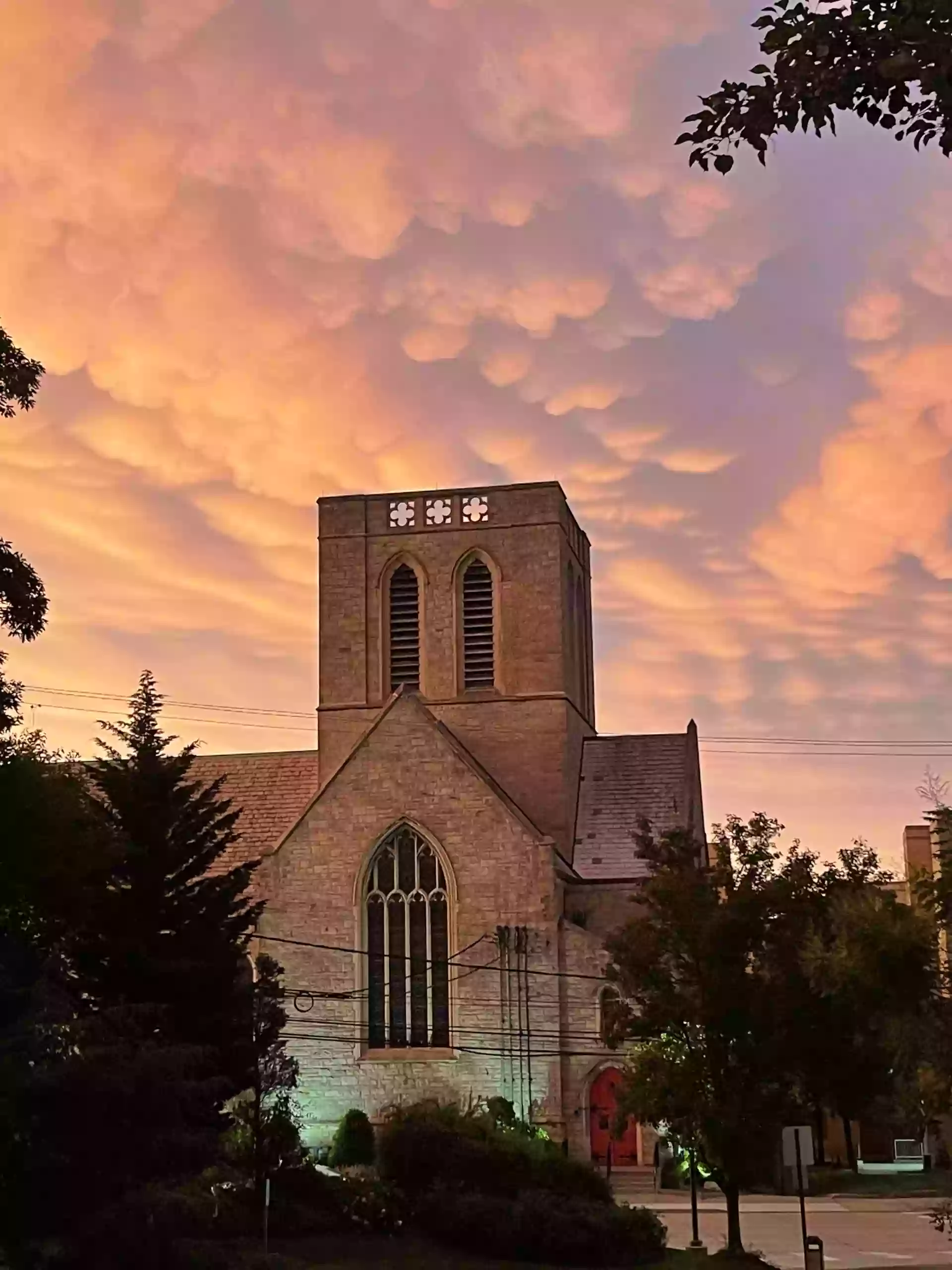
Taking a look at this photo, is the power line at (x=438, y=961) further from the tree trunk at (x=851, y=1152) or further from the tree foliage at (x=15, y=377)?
the tree foliage at (x=15, y=377)

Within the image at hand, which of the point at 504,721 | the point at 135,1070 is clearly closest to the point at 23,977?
the point at 135,1070

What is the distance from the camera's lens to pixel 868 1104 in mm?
24594

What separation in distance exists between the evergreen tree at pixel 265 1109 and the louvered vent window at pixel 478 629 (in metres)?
20.3

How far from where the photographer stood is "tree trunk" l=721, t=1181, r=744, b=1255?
24.6 metres

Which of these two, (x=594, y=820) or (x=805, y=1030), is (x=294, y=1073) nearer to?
(x=805, y=1030)

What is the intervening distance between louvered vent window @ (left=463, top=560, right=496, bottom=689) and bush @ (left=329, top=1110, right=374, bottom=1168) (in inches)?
521

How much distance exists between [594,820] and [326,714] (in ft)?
28.7

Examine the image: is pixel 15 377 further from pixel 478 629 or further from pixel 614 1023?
pixel 478 629

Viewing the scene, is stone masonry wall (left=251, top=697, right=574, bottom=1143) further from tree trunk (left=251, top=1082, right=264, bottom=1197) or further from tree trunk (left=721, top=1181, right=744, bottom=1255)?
tree trunk (left=721, top=1181, right=744, bottom=1255)

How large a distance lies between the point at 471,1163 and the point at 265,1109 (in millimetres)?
4102

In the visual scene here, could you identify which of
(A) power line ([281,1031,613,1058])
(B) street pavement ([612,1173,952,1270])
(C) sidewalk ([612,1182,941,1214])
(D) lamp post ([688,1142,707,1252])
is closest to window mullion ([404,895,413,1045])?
(A) power line ([281,1031,613,1058])

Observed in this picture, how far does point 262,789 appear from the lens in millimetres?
52281

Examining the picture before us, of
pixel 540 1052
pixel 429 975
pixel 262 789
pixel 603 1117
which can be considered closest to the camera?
pixel 540 1052

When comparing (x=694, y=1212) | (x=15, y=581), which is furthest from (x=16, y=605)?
(x=694, y=1212)
